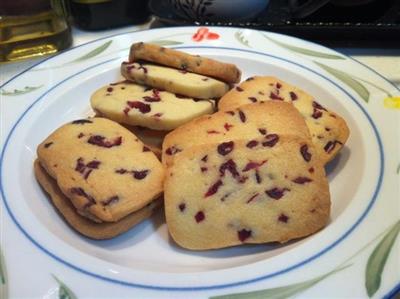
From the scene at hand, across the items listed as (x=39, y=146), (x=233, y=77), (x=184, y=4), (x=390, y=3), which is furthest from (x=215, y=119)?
(x=390, y=3)

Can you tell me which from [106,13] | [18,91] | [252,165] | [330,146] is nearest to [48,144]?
[18,91]

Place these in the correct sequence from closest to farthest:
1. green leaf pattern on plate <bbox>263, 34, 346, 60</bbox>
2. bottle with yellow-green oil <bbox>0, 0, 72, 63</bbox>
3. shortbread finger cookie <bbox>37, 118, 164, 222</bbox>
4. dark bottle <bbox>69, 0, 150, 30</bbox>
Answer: shortbread finger cookie <bbox>37, 118, 164, 222</bbox>
green leaf pattern on plate <bbox>263, 34, 346, 60</bbox>
bottle with yellow-green oil <bbox>0, 0, 72, 63</bbox>
dark bottle <bbox>69, 0, 150, 30</bbox>

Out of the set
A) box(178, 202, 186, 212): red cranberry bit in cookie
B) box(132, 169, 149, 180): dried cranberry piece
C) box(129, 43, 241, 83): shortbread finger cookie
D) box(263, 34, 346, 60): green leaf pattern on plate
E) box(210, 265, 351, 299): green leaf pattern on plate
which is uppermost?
box(129, 43, 241, 83): shortbread finger cookie

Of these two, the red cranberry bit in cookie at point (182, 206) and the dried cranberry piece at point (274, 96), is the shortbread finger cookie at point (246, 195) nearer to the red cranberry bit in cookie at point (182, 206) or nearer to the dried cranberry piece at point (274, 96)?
the red cranberry bit in cookie at point (182, 206)

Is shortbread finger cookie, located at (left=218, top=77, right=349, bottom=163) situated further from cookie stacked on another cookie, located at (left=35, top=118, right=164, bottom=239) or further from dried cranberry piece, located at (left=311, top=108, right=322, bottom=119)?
cookie stacked on another cookie, located at (left=35, top=118, right=164, bottom=239)

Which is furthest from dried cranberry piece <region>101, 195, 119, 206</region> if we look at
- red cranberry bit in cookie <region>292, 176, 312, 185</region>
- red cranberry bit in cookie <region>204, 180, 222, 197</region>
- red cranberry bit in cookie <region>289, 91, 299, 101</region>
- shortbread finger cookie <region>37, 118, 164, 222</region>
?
red cranberry bit in cookie <region>289, 91, 299, 101</region>

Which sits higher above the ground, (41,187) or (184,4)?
(184,4)

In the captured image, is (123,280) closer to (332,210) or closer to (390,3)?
(332,210)

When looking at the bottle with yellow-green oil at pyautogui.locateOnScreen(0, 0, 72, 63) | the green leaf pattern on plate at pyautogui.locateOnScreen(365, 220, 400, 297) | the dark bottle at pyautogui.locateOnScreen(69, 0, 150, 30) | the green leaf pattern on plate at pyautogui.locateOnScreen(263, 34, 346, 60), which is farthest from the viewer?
the dark bottle at pyautogui.locateOnScreen(69, 0, 150, 30)

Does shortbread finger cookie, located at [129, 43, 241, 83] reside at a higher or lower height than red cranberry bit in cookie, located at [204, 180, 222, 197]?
higher
